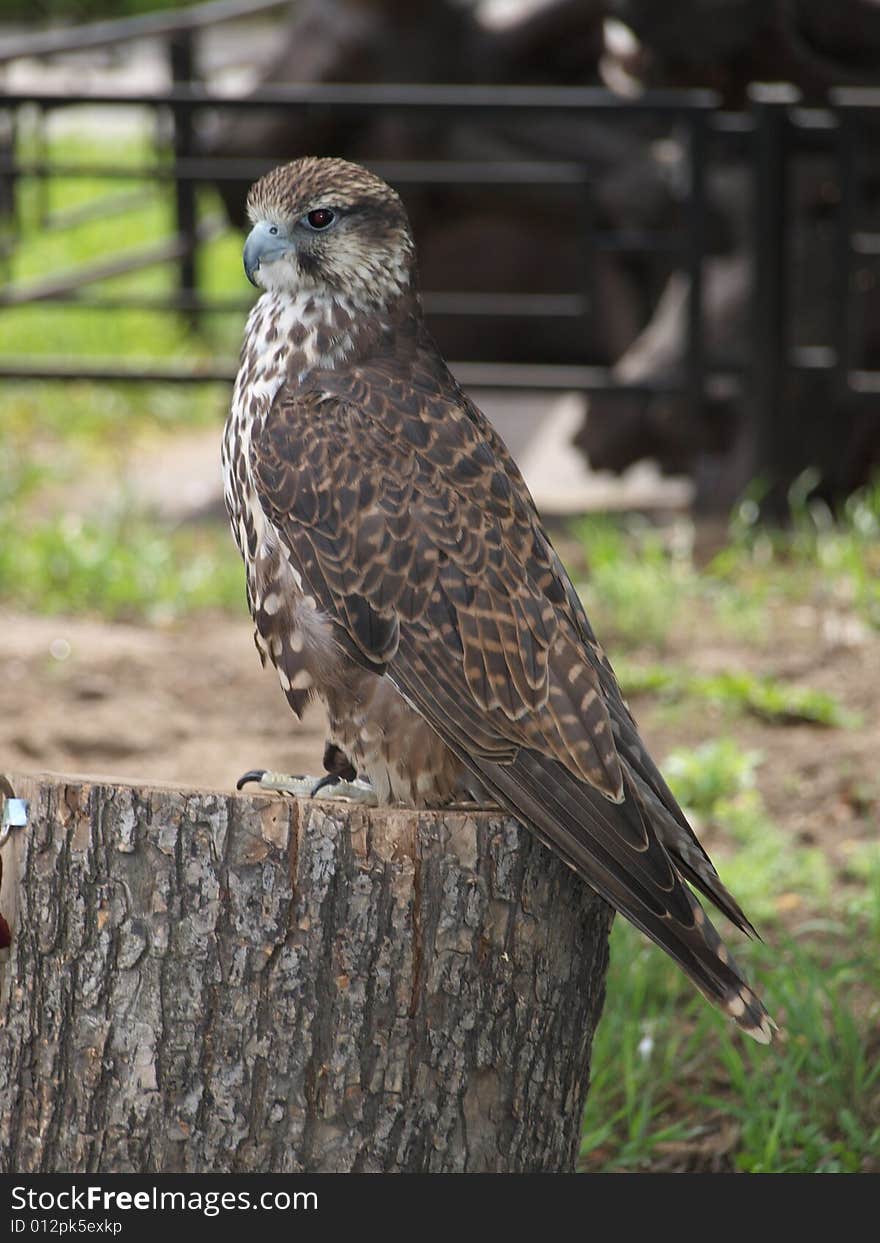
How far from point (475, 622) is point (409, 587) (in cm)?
11

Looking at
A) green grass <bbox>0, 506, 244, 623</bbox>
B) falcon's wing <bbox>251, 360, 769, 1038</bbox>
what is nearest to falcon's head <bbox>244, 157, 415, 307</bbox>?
falcon's wing <bbox>251, 360, 769, 1038</bbox>

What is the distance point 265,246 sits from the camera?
274 centimetres

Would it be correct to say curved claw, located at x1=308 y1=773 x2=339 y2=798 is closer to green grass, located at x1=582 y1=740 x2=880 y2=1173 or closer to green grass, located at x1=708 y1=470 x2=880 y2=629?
green grass, located at x1=582 y1=740 x2=880 y2=1173

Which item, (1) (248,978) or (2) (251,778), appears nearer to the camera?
(1) (248,978)

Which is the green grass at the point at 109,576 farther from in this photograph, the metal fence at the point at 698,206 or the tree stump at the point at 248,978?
the tree stump at the point at 248,978

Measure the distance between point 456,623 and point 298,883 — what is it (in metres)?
0.45

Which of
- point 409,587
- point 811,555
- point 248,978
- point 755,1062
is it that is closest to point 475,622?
point 409,587

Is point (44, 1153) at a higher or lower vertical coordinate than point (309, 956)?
lower

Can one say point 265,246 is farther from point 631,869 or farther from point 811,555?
point 811,555

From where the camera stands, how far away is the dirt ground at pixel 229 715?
4582 millimetres

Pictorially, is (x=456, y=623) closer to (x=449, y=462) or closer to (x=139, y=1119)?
(x=449, y=462)

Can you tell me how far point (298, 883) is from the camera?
7.90ft

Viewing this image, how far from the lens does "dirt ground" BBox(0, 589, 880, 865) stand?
458cm

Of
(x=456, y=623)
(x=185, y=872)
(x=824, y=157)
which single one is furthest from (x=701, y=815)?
(x=824, y=157)
